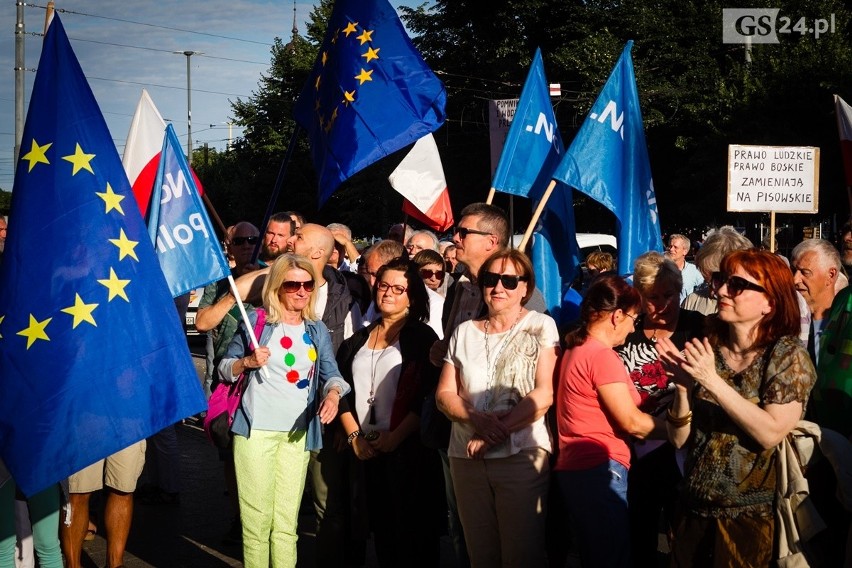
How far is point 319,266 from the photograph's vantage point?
6.58 metres

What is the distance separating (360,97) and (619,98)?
5.75 feet

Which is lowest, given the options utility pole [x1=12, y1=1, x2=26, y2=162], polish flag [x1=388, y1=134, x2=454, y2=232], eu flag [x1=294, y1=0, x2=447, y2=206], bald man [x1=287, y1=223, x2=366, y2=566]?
bald man [x1=287, y1=223, x2=366, y2=566]

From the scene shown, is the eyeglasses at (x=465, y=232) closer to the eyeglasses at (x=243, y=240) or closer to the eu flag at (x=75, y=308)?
the eu flag at (x=75, y=308)

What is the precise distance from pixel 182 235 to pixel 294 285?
2.46 ft

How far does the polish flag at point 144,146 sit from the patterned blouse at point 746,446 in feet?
16.6

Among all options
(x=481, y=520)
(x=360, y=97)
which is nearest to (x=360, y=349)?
(x=481, y=520)

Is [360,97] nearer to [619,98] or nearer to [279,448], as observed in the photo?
[619,98]

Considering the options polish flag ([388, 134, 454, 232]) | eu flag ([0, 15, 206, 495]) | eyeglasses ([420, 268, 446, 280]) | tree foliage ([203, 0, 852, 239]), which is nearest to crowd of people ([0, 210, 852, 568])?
eyeglasses ([420, 268, 446, 280])

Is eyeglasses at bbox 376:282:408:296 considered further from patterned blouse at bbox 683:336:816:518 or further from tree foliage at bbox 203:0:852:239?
tree foliage at bbox 203:0:852:239

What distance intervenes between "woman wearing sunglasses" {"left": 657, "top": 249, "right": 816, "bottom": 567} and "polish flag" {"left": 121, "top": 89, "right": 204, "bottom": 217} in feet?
16.3

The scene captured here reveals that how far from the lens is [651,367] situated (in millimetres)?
5371

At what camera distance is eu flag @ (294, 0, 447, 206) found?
7.07 metres

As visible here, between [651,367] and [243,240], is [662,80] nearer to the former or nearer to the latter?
[243,240]

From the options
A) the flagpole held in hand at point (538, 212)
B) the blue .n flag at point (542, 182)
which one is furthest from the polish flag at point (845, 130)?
the flagpole held in hand at point (538, 212)
